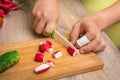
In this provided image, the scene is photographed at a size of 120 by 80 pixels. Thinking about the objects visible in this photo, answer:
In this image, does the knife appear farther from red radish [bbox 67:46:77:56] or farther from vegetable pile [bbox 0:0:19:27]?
vegetable pile [bbox 0:0:19:27]

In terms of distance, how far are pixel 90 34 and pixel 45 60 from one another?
0.22 meters

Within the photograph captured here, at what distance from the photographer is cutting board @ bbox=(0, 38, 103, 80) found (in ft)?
2.63

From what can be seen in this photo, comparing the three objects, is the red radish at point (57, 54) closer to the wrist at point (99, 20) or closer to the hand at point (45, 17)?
the hand at point (45, 17)

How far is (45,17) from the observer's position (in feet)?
3.26

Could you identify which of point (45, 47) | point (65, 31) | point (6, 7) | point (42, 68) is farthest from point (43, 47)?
point (6, 7)

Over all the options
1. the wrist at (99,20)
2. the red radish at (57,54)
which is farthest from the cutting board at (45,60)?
the wrist at (99,20)

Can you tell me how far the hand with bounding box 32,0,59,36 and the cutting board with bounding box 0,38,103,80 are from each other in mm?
49

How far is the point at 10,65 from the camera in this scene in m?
0.81

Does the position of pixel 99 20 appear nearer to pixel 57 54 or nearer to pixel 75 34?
pixel 75 34

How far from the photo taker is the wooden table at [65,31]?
35.3 inches

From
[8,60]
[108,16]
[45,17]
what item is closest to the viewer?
[8,60]

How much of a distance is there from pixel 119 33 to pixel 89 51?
462 mm

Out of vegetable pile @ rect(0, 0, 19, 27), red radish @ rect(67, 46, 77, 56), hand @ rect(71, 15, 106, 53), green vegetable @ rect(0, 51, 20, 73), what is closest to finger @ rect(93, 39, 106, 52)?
hand @ rect(71, 15, 106, 53)

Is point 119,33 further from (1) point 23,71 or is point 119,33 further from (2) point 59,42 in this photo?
(1) point 23,71
